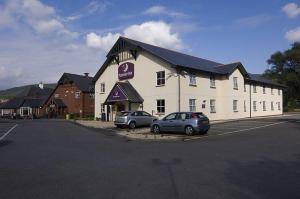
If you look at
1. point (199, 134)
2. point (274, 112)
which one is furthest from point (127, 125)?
point (274, 112)

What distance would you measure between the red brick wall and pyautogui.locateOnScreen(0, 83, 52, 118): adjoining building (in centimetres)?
942

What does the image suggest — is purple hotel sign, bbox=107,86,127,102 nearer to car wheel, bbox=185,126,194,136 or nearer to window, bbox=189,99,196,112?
window, bbox=189,99,196,112

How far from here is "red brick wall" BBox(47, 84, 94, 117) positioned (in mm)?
56219

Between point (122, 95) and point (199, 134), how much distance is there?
15.5 meters

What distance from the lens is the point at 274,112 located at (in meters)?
52.5

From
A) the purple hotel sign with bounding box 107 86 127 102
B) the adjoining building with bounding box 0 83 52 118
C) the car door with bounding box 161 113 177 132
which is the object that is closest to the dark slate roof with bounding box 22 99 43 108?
the adjoining building with bounding box 0 83 52 118

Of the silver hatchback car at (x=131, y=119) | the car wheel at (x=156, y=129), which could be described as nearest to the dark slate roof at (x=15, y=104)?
the silver hatchback car at (x=131, y=119)

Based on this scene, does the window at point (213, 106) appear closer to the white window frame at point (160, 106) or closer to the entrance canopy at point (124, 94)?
the white window frame at point (160, 106)

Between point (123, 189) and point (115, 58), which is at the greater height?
point (115, 58)

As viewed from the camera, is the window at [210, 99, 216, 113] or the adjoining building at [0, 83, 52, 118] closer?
the window at [210, 99, 216, 113]

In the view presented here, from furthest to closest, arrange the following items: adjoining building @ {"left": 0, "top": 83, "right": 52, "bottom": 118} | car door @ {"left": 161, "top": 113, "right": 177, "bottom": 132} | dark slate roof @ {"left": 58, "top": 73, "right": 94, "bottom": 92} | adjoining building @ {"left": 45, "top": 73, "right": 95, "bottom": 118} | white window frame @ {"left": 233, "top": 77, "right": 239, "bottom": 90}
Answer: adjoining building @ {"left": 0, "top": 83, "right": 52, "bottom": 118}
dark slate roof @ {"left": 58, "top": 73, "right": 94, "bottom": 92}
adjoining building @ {"left": 45, "top": 73, "right": 95, "bottom": 118}
white window frame @ {"left": 233, "top": 77, "right": 239, "bottom": 90}
car door @ {"left": 161, "top": 113, "right": 177, "bottom": 132}

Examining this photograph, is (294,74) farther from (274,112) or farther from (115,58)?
(115,58)

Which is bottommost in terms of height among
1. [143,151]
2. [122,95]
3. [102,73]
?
[143,151]

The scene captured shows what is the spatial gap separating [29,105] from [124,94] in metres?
47.6
